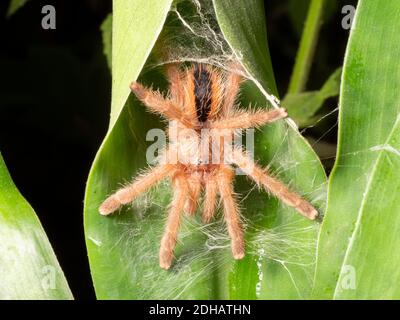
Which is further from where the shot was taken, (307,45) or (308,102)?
(307,45)

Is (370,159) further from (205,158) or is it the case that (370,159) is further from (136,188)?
(136,188)

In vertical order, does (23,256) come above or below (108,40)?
below

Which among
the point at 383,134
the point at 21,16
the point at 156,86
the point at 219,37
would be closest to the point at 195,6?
the point at 219,37

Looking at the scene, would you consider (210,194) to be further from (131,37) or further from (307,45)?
(307,45)

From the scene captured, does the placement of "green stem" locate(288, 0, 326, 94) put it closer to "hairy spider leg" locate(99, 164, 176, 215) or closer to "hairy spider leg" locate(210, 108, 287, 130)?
"hairy spider leg" locate(210, 108, 287, 130)

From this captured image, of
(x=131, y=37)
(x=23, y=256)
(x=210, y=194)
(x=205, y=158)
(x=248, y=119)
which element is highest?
(x=131, y=37)

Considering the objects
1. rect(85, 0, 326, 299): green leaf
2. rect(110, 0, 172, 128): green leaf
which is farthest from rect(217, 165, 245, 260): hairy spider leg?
rect(110, 0, 172, 128): green leaf

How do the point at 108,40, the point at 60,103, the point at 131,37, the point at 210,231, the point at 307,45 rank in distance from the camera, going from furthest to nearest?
the point at 60,103 < the point at 307,45 < the point at 108,40 < the point at 210,231 < the point at 131,37

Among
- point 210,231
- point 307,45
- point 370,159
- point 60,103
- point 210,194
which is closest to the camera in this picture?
point 370,159

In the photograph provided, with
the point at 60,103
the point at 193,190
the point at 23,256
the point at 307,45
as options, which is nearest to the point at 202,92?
the point at 193,190
